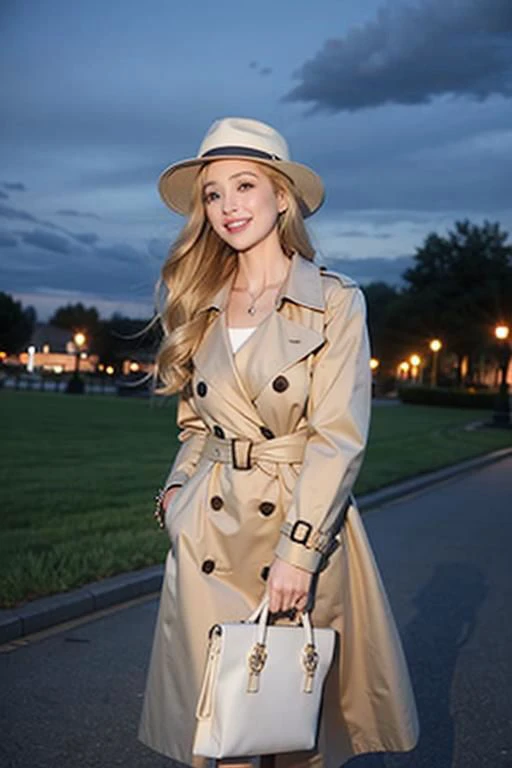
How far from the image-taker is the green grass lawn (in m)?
7.77

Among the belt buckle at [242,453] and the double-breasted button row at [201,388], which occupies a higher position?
the double-breasted button row at [201,388]

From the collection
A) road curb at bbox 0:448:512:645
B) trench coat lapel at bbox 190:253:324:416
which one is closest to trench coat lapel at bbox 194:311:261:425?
trench coat lapel at bbox 190:253:324:416

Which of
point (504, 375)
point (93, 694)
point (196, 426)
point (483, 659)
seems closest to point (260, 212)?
point (196, 426)

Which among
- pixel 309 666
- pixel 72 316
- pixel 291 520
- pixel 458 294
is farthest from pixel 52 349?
pixel 309 666

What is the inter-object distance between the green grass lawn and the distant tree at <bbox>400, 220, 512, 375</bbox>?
1769 inches

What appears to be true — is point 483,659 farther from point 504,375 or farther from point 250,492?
point 504,375

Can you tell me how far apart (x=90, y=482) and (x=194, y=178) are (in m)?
10.6

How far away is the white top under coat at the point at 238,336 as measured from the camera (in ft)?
10.6

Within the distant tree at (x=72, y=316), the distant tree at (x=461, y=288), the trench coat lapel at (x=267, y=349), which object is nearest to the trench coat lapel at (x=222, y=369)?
the trench coat lapel at (x=267, y=349)

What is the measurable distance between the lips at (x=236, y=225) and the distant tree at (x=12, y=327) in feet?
282

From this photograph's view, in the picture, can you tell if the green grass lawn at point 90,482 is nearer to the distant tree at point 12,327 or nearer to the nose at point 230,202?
the nose at point 230,202

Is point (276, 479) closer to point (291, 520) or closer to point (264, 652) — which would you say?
point (291, 520)

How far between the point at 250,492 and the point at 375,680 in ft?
2.23

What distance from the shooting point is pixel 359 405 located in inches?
119
